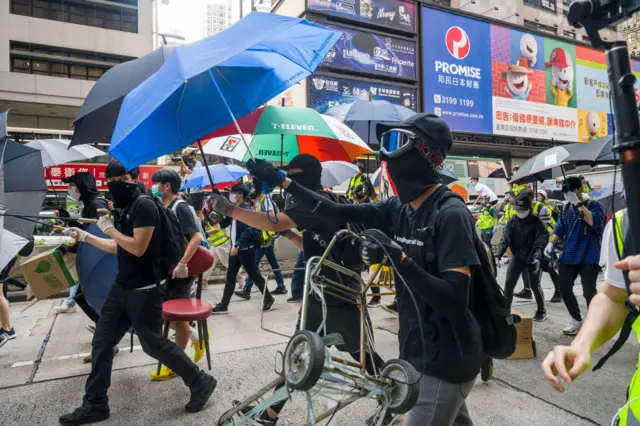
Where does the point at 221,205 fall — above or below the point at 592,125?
below

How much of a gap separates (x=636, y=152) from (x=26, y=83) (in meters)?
31.9

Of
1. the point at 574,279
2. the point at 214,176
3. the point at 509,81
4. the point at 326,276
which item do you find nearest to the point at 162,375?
the point at 326,276

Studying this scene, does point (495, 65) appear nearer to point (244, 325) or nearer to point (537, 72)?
point (537, 72)

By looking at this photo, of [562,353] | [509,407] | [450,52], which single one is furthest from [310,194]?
[450,52]

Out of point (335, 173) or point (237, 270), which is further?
point (335, 173)

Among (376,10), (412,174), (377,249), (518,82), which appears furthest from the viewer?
(518,82)

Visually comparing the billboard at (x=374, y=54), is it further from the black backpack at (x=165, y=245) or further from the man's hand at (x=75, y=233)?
the man's hand at (x=75, y=233)

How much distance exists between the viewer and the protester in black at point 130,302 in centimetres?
337

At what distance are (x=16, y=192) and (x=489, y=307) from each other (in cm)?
389

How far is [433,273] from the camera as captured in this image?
188 cm

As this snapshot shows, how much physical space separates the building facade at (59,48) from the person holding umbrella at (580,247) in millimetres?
29176

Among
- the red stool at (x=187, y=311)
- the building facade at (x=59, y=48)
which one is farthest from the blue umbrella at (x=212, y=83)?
the building facade at (x=59, y=48)

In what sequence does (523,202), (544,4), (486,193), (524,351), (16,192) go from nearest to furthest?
(16,192), (524,351), (523,202), (486,193), (544,4)

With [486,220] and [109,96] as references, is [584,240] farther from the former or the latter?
[486,220]
